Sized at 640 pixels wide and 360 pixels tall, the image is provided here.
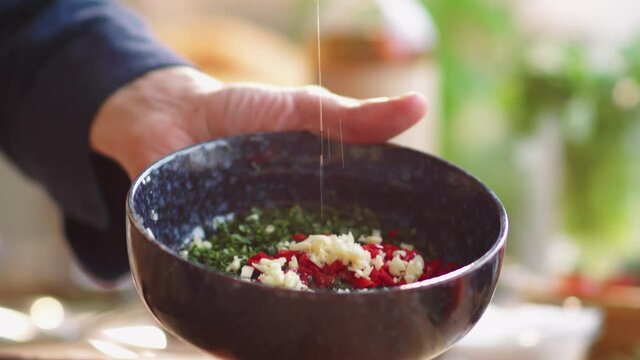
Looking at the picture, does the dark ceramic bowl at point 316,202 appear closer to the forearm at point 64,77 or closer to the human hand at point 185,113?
the human hand at point 185,113

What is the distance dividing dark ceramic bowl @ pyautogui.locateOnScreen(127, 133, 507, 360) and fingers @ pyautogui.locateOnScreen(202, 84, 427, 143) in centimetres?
2

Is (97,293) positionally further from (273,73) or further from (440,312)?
(440,312)

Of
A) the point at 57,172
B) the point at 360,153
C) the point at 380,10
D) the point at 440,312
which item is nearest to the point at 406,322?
the point at 440,312

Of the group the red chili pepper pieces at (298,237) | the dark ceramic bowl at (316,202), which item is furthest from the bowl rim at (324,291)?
the red chili pepper pieces at (298,237)

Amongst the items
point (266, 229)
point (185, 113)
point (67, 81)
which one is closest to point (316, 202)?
point (266, 229)

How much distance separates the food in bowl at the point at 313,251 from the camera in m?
0.68

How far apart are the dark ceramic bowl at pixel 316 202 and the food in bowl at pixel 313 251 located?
0.02m

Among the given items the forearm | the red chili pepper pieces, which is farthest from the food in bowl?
the forearm

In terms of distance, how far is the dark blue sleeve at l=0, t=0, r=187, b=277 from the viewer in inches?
39.5

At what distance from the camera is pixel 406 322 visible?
0.59 meters

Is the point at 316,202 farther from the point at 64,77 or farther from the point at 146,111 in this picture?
the point at 64,77

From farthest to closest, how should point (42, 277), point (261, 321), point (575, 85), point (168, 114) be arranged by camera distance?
point (42, 277), point (575, 85), point (168, 114), point (261, 321)

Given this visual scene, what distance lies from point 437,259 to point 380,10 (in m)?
1.02

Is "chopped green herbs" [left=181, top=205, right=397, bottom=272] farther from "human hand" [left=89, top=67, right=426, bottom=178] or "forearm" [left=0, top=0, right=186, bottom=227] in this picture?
"forearm" [left=0, top=0, right=186, bottom=227]
